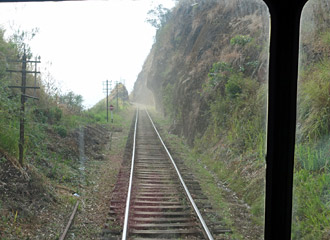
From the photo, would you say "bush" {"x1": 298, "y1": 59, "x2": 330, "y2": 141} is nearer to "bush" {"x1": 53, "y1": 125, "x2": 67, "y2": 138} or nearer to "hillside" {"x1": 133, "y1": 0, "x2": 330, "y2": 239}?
"hillside" {"x1": 133, "y1": 0, "x2": 330, "y2": 239}

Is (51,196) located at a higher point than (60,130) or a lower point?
lower

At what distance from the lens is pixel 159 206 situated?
6512mm

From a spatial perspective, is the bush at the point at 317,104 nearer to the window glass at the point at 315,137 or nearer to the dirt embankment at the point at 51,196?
the window glass at the point at 315,137

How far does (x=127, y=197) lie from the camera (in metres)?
6.89

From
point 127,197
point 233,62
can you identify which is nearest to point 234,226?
point 127,197

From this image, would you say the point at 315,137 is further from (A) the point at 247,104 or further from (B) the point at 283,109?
(A) the point at 247,104

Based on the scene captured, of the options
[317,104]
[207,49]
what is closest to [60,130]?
[317,104]

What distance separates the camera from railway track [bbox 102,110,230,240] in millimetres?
5332

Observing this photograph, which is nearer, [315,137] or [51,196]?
[315,137]

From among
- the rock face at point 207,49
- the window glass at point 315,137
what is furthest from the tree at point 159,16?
the window glass at point 315,137

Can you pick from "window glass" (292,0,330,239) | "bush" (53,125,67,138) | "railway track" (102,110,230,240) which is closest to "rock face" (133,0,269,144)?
"window glass" (292,0,330,239)

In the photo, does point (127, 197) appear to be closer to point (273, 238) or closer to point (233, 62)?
point (273, 238)

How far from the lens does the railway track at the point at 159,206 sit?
5.33 m

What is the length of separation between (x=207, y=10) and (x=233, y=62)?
9068 mm
